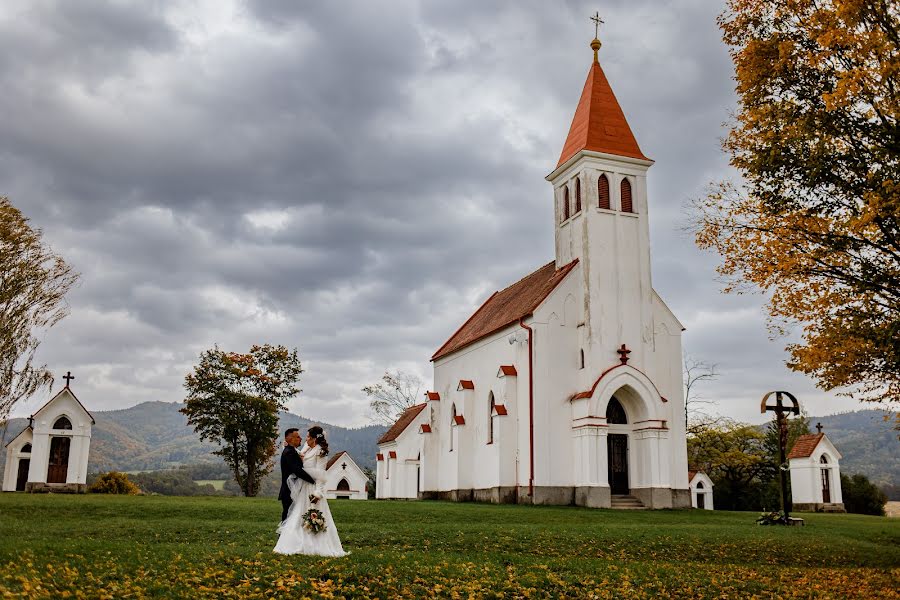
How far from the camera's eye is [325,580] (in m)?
10.5

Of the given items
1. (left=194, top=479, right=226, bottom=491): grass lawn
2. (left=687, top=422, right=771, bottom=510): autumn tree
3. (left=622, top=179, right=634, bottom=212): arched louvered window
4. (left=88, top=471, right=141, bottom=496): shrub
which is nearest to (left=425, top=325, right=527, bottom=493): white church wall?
(left=622, top=179, right=634, bottom=212): arched louvered window

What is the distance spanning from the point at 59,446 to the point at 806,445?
3768cm

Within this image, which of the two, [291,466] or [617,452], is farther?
[617,452]

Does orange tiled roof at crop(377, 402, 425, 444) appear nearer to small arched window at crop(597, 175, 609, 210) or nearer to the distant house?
the distant house

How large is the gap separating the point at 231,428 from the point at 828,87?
35.4 m

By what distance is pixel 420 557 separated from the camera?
42.3 feet

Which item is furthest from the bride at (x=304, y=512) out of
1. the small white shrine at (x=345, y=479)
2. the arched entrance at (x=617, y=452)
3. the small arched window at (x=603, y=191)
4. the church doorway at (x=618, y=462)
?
the small white shrine at (x=345, y=479)

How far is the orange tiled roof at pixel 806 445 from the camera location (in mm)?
38938

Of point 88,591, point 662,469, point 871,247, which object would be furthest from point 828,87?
point 662,469

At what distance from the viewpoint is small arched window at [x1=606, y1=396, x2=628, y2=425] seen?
99.8 feet

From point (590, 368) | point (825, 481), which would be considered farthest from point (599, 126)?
point (825, 481)

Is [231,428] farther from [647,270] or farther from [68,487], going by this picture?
[647,270]

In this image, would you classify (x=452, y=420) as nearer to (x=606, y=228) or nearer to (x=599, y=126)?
(x=606, y=228)

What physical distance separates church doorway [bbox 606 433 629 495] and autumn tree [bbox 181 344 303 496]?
2096 centimetres
